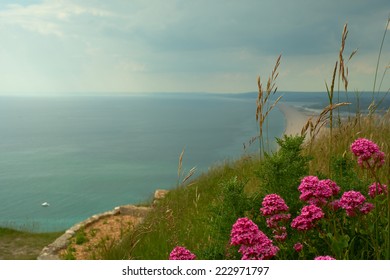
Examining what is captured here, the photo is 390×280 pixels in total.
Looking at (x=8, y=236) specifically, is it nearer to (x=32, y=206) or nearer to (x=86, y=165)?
(x=32, y=206)

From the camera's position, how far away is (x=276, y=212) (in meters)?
2.73

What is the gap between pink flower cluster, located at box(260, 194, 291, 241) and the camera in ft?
8.79

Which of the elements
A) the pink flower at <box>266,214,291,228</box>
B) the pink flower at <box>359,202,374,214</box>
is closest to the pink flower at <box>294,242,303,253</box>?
the pink flower at <box>266,214,291,228</box>

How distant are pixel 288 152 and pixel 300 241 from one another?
3.06 ft

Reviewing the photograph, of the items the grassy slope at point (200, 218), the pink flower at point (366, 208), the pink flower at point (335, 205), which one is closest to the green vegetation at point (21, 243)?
the grassy slope at point (200, 218)

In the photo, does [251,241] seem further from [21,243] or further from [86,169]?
[86,169]

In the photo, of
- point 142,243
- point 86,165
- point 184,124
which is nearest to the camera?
point 142,243

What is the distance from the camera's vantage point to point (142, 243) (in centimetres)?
621

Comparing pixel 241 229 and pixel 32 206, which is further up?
pixel 241 229

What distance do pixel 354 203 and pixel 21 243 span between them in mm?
13207

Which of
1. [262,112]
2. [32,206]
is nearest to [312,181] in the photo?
[262,112]

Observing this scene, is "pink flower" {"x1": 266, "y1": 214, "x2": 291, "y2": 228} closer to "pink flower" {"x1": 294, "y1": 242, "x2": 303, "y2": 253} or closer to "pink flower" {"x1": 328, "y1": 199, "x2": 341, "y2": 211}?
"pink flower" {"x1": 294, "y1": 242, "x2": 303, "y2": 253}

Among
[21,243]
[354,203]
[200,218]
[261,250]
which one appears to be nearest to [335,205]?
[354,203]

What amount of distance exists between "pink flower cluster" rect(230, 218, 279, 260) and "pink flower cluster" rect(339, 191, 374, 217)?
27.9 inches
